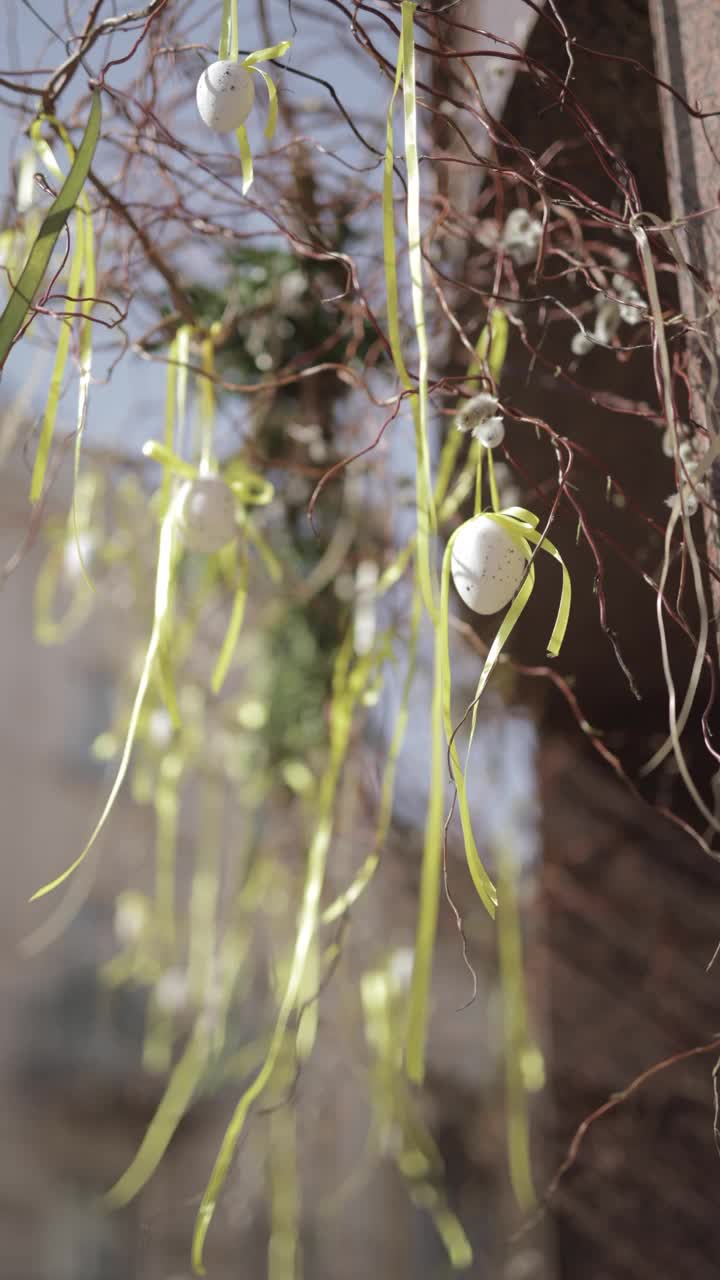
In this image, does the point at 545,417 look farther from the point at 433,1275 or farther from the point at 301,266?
the point at 433,1275

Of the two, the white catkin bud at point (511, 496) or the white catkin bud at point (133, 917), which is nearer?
the white catkin bud at point (511, 496)

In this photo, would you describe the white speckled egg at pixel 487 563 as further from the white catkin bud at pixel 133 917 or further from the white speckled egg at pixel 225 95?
the white catkin bud at pixel 133 917

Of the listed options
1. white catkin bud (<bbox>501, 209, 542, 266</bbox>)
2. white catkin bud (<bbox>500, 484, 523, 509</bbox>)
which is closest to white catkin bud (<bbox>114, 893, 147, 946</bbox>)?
white catkin bud (<bbox>500, 484, 523, 509</bbox>)

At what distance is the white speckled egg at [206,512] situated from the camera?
15.1 inches

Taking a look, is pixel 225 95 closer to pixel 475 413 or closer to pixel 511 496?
pixel 475 413

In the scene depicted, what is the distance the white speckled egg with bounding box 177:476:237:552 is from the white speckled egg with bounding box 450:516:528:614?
140 millimetres

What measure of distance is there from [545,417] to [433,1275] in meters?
1.61

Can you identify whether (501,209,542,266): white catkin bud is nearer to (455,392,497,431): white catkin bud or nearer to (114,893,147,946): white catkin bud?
(455,392,497,431): white catkin bud

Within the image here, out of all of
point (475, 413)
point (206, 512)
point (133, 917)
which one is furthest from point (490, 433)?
point (133, 917)

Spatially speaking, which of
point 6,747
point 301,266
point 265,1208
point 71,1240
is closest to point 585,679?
point 301,266

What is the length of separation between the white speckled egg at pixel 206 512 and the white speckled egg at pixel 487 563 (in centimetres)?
14

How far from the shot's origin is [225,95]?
270mm

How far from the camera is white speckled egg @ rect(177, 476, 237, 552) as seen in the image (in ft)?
1.25

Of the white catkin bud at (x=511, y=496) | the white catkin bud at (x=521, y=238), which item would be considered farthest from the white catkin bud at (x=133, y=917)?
the white catkin bud at (x=521, y=238)
